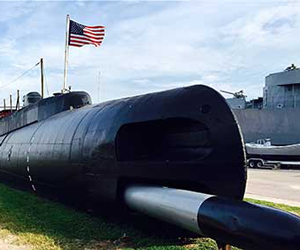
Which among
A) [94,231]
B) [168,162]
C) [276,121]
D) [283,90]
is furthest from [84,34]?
[283,90]

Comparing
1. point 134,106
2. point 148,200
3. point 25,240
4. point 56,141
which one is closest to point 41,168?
point 56,141

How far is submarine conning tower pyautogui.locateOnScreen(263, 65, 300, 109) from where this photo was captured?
35188mm

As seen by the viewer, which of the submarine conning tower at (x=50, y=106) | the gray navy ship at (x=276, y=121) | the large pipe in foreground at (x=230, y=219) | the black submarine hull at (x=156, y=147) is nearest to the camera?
the large pipe in foreground at (x=230, y=219)

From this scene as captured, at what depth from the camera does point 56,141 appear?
318 inches

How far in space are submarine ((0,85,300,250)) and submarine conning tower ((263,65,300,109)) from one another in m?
30.8

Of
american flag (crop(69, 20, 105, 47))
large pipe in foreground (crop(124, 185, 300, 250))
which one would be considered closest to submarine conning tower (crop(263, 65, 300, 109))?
american flag (crop(69, 20, 105, 47))

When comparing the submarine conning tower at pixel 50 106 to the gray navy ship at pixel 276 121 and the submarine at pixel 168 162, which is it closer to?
the submarine at pixel 168 162

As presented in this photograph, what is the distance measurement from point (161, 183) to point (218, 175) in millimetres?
846

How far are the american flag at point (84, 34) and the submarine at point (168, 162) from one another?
10209 millimetres

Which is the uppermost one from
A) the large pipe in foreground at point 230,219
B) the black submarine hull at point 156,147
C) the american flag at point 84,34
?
the american flag at point 84,34

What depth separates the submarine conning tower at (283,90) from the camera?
35.2 m

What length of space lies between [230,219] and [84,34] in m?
14.7

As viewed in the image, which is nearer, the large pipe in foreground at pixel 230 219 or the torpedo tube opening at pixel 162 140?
the large pipe in foreground at pixel 230 219

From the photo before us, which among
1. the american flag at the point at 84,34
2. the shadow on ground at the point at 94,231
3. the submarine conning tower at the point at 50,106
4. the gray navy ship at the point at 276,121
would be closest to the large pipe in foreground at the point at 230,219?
the shadow on ground at the point at 94,231
